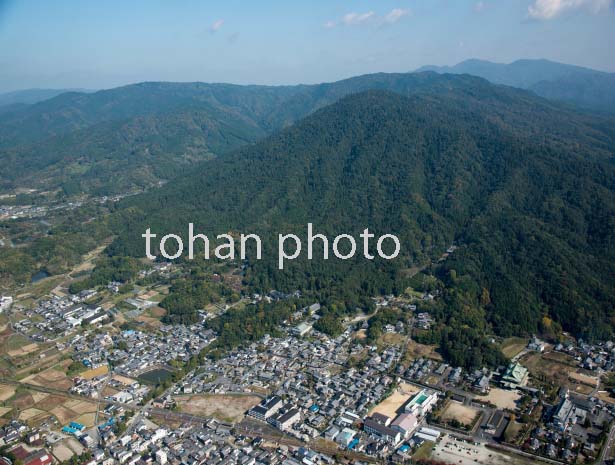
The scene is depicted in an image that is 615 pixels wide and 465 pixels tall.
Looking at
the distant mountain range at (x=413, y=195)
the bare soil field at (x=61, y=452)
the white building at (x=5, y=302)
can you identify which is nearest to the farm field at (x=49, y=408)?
the bare soil field at (x=61, y=452)

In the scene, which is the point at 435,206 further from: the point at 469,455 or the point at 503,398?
the point at 469,455

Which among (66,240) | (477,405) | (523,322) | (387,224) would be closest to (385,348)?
(477,405)

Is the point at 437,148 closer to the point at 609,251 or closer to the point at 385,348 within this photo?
the point at 609,251

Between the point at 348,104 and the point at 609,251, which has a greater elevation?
the point at 348,104

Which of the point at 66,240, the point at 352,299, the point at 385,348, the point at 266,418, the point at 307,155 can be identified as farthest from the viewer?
the point at 307,155

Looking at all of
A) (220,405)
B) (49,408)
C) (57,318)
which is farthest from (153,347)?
Answer: (57,318)

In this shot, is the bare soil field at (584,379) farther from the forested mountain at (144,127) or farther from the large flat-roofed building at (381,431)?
the forested mountain at (144,127)
